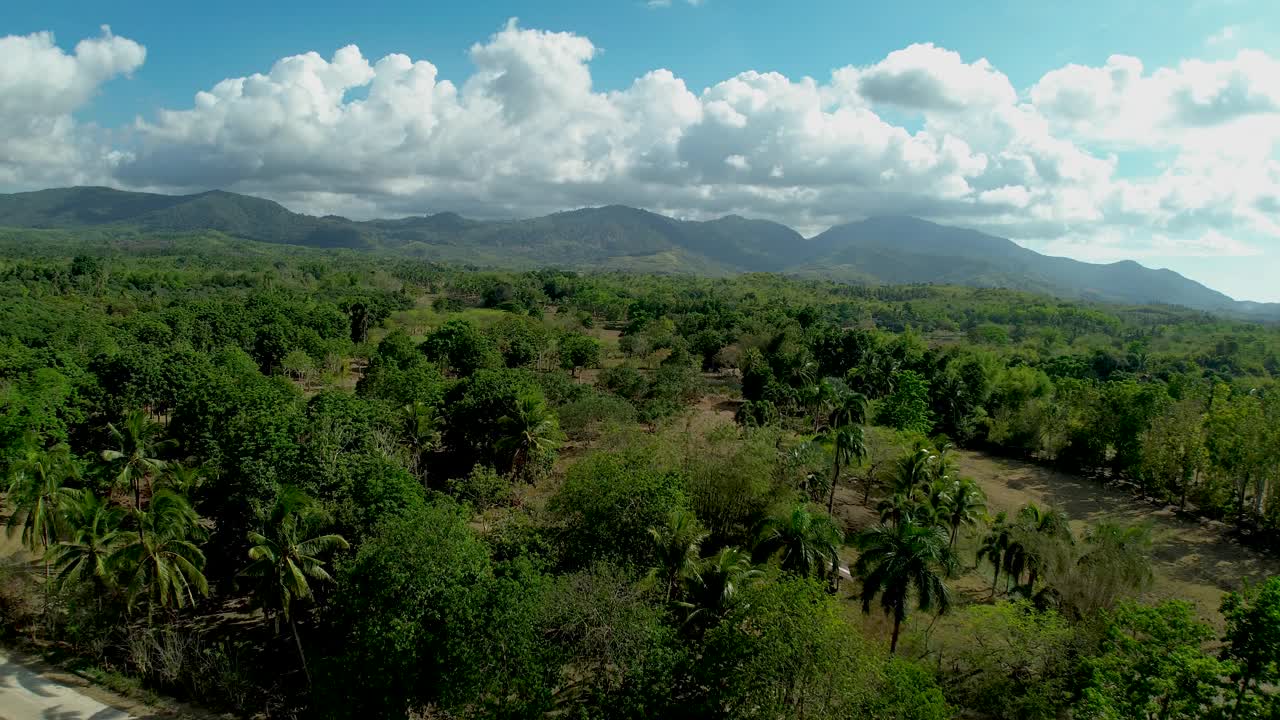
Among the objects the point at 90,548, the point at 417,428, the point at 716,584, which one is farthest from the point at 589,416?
the point at 90,548

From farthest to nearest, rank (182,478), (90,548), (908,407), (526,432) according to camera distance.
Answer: (908,407), (526,432), (182,478), (90,548)

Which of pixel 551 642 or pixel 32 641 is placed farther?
pixel 32 641

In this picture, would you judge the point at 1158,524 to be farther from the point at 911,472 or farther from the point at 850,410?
the point at 911,472

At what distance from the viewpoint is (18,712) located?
62.6 feet

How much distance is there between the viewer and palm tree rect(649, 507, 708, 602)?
23000 mm

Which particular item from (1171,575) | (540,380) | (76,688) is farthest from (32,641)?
(1171,575)

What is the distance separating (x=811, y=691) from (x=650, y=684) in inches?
162

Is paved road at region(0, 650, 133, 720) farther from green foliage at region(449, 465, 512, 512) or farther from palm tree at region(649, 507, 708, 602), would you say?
palm tree at region(649, 507, 708, 602)

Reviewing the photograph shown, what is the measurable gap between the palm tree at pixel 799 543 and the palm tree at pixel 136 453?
26.8 meters

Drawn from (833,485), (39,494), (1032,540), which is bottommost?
(833,485)

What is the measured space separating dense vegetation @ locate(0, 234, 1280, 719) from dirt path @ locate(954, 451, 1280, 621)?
180 cm

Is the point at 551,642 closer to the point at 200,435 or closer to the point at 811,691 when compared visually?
the point at 811,691

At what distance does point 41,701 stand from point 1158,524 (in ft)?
177

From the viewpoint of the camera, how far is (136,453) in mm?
30219
